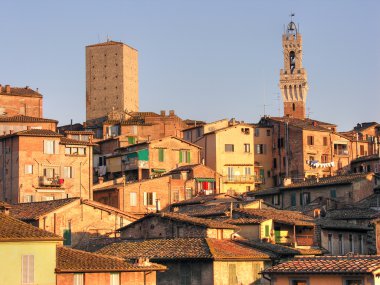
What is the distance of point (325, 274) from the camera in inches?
1822

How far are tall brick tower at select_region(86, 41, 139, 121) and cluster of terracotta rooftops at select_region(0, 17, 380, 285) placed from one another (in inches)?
7.0

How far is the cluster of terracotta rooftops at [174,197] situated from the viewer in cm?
4944

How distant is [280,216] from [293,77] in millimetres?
93399

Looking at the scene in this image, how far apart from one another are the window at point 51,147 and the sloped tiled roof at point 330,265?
44009 mm

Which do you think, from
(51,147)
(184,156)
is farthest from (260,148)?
(51,147)

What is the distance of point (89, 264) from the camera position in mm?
49906

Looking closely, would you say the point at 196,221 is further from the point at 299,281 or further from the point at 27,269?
the point at 27,269

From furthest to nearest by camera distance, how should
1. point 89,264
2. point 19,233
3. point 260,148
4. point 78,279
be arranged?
point 260,148, point 89,264, point 78,279, point 19,233

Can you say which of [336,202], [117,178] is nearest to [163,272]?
[336,202]

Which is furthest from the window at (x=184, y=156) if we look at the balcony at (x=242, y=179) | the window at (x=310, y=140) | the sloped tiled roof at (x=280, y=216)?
the sloped tiled roof at (x=280, y=216)

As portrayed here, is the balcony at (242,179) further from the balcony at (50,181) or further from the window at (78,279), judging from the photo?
the window at (78,279)

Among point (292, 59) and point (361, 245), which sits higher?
point (292, 59)

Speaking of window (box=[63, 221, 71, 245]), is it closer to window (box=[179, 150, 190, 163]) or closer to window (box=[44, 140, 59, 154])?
window (box=[44, 140, 59, 154])

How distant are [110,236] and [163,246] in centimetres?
1269
